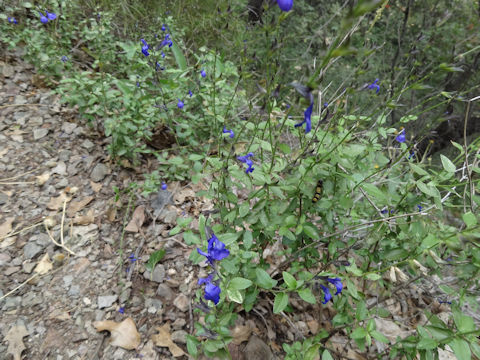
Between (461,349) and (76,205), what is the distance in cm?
233

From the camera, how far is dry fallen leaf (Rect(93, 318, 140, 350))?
1.58 metres

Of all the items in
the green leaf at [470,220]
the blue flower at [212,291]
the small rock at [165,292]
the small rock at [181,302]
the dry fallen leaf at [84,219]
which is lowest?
the small rock at [181,302]

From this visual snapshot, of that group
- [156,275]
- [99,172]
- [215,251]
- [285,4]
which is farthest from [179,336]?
[285,4]

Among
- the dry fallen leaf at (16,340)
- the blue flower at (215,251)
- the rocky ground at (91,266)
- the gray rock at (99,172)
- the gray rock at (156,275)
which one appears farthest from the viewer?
the gray rock at (99,172)

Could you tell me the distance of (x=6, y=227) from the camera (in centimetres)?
202

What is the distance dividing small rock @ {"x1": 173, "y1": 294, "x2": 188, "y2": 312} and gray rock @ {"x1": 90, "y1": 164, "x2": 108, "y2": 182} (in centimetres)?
121

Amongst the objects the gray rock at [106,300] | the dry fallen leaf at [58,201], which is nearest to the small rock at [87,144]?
the dry fallen leaf at [58,201]

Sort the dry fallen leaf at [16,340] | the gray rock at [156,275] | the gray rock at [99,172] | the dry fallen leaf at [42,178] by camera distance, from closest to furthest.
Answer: the dry fallen leaf at [16,340] < the gray rock at [156,275] < the dry fallen leaf at [42,178] < the gray rock at [99,172]

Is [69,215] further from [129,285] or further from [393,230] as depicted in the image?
[393,230]

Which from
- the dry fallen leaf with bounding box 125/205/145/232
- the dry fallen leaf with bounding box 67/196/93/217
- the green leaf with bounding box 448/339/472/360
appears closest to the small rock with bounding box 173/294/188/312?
the dry fallen leaf with bounding box 125/205/145/232

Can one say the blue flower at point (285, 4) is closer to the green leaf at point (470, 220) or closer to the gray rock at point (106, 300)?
the green leaf at point (470, 220)

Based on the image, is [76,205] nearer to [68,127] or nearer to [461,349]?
[68,127]

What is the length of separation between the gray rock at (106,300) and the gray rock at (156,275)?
0.69ft

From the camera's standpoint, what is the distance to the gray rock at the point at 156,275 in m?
1.90
